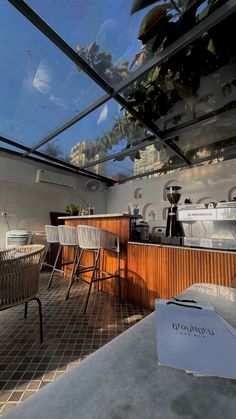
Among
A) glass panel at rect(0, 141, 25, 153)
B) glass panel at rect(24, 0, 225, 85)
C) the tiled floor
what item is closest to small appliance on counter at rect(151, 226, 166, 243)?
the tiled floor

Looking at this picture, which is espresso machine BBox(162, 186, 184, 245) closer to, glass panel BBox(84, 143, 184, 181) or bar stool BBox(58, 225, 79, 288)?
bar stool BBox(58, 225, 79, 288)

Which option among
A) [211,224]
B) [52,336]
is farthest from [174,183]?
[52,336]

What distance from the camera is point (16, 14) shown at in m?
1.61

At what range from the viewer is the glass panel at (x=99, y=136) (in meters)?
2.78

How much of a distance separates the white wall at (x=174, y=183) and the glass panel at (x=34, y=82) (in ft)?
9.14

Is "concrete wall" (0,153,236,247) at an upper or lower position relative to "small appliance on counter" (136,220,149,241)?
upper

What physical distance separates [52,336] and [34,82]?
2680 mm

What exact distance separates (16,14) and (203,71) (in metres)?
1.84

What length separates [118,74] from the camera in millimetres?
2082

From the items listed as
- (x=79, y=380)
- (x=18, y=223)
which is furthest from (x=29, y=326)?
(x=18, y=223)

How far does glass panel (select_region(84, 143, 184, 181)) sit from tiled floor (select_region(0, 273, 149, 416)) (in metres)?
2.76

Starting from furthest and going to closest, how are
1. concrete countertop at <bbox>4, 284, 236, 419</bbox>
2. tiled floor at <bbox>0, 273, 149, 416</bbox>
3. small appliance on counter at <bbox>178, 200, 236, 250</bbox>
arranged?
small appliance on counter at <bbox>178, 200, 236, 250</bbox> < tiled floor at <bbox>0, 273, 149, 416</bbox> < concrete countertop at <bbox>4, 284, 236, 419</bbox>

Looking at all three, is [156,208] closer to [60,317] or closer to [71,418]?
[60,317]

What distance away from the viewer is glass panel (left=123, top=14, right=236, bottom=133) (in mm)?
1799
